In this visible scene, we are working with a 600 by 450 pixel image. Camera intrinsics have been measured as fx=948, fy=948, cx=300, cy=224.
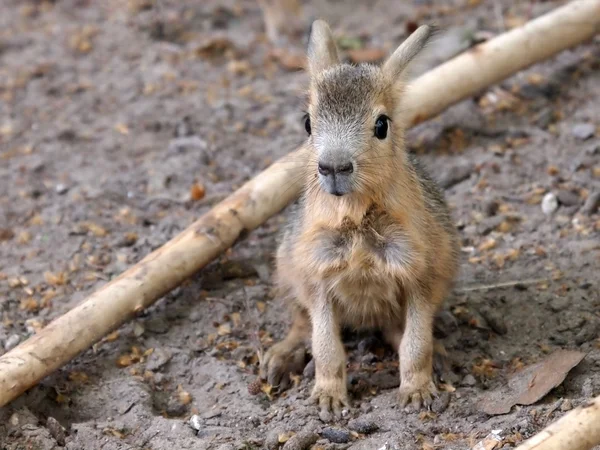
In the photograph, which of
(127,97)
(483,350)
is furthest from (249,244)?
(127,97)

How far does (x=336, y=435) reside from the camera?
5.14 metres

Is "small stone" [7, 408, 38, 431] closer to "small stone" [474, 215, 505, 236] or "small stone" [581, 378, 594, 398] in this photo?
"small stone" [581, 378, 594, 398]

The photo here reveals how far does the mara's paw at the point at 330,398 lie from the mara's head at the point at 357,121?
3.86 feet

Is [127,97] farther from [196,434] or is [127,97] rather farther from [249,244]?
[196,434]

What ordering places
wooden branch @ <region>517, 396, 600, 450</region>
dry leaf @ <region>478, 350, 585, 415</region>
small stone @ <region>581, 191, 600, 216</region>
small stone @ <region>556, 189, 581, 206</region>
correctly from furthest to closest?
small stone @ <region>556, 189, 581, 206</region>
small stone @ <region>581, 191, 600, 216</region>
dry leaf @ <region>478, 350, 585, 415</region>
wooden branch @ <region>517, 396, 600, 450</region>

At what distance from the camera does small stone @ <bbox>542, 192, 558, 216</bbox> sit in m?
7.16

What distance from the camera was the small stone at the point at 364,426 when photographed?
5.20 m

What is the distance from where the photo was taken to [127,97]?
909 centimetres

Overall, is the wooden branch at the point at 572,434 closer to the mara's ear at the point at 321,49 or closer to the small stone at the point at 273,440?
the small stone at the point at 273,440

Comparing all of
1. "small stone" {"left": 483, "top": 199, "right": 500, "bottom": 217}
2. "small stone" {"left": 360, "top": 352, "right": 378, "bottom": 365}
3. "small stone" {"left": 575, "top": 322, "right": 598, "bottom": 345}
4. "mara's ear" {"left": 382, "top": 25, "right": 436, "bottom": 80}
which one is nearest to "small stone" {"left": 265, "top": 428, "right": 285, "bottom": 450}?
"small stone" {"left": 360, "top": 352, "right": 378, "bottom": 365}

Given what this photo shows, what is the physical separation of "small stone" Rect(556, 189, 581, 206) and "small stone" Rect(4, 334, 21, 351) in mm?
4043

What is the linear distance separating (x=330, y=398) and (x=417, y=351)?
572 millimetres

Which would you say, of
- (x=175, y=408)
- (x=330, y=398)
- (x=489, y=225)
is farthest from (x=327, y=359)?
(x=489, y=225)

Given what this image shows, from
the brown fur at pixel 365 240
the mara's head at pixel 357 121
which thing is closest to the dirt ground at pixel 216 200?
the brown fur at pixel 365 240
